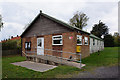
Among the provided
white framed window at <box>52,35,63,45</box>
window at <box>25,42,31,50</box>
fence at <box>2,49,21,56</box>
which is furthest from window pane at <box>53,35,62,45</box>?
fence at <box>2,49,21,56</box>

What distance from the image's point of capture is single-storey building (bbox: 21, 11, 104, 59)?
353 inches

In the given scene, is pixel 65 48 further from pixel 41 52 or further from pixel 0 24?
pixel 0 24

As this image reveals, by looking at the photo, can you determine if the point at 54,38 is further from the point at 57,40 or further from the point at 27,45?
the point at 27,45

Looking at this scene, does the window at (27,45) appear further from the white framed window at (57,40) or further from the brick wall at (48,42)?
the white framed window at (57,40)

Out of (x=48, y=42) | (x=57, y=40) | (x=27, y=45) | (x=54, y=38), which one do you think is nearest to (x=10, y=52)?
(x=27, y=45)

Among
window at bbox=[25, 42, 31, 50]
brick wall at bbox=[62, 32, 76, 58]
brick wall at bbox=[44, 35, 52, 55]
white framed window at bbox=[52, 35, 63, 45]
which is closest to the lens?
brick wall at bbox=[62, 32, 76, 58]

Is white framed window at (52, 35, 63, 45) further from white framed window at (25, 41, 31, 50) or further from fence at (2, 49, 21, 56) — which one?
fence at (2, 49, 21, 56)

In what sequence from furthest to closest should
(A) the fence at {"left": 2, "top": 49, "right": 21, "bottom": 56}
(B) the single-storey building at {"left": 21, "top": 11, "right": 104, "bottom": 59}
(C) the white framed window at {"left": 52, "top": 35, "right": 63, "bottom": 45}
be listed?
1. (A) the fence at {"left": 2, "top": 49, "right": 21, "bottom": 56}
2. (C) the white framed window at {"left": 52, "top": 35, "right": 63, "bottom": 45}
3. (B) the single-storey building at {"left": 21, "top": 11, "right": 104, "bottom": 59}

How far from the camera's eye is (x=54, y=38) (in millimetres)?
10430

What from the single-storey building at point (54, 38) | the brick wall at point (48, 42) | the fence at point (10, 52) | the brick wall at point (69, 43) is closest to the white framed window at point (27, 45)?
the single-storey building at point (54, 38)

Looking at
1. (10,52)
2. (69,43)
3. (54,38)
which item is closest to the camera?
(69,43)

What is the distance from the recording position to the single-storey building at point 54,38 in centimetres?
898

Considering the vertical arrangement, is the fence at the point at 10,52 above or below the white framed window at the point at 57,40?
below

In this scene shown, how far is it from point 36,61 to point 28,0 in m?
7.31
